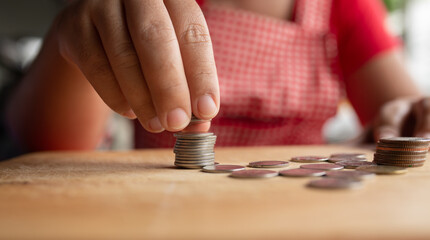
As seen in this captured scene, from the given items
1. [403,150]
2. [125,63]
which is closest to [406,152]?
[403,150]

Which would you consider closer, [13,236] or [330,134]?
[13,236]

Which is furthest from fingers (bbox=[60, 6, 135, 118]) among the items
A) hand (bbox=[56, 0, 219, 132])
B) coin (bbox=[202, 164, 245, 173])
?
coin (bbox=[202, 164, 245, 173])

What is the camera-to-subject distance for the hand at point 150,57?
660mm

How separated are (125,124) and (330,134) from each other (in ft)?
10.6

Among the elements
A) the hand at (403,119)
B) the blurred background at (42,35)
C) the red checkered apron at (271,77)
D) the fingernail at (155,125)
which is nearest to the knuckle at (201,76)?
A: the fingernail at (155,125)

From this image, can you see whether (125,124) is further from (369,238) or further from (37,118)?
Answer: (369,238)

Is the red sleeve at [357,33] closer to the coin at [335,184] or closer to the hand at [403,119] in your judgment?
the hand at [403,119]

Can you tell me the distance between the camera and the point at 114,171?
2.29 feet

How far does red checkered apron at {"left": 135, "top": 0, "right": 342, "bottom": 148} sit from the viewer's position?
1.58 m

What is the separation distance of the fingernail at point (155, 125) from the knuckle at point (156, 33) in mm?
140

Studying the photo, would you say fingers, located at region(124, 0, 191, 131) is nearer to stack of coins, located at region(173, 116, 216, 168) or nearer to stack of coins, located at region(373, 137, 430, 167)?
stack of coins, located at region(173, 116, 216, 168)

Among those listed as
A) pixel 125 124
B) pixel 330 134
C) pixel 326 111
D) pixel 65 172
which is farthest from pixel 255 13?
pixel 330 134

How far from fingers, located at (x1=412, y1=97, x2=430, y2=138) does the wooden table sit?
54 cm

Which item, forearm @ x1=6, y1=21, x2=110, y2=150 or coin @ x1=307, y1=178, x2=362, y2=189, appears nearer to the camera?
coin @ x1=307, y1=178, x2=362, y2=189
